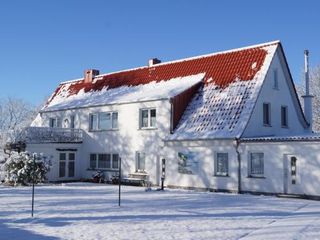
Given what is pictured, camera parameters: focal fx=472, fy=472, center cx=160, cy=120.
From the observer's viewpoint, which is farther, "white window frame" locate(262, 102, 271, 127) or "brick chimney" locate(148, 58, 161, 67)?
"brick chimney" locate(148, 58, 161, 67)

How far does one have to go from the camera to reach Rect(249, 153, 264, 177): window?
2342cm

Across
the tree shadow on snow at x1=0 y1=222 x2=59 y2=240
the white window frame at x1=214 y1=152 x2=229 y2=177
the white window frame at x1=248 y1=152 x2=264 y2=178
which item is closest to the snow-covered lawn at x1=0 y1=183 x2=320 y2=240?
the tree shadow on snow at x1=0 y1=222 x2=59 y2=240

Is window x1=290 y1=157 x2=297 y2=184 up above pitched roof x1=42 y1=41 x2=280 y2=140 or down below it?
below

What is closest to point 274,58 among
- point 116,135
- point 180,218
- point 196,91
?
point 196,91

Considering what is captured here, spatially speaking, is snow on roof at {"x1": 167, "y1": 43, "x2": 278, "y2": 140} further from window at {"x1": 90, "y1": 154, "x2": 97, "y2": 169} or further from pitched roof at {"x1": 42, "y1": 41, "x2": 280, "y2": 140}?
window at {"x1": 90, "y1": 154, "x2": 97, "y2": 169}

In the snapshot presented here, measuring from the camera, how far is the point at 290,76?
2894cm

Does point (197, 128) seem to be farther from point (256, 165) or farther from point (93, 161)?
point (93, 161)

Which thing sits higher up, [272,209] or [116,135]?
[116,135]

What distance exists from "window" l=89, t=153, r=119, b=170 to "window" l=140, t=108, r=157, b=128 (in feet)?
10.7

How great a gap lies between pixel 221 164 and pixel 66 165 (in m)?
12.8

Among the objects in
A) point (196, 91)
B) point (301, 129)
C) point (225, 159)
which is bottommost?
point (225, 159)

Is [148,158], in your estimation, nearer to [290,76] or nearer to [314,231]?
[290,76]

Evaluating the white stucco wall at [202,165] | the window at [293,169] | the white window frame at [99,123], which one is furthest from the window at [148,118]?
the window at [293,169]

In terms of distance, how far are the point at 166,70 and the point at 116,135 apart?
5.72 meters
